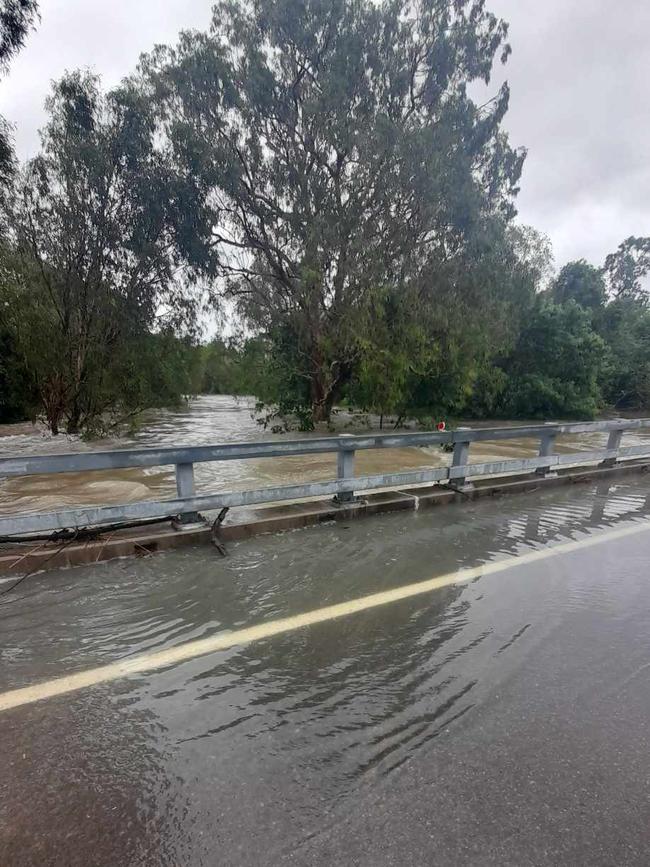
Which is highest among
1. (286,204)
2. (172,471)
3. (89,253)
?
(286,204)

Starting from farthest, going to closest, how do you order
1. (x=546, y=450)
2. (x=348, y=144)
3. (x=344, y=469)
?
1. (x=348, y=144)
2. (x=546, y=450)
3. (x=344, y=469)

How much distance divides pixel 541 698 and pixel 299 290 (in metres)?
15.0

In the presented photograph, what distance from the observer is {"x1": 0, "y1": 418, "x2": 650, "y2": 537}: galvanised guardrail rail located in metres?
3.87

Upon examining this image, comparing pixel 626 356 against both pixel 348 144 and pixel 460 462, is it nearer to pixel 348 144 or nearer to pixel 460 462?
pixel 348 144

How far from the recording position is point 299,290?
15766 millimetres

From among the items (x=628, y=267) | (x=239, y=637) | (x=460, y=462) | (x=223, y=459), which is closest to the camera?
(x=239, y=637)

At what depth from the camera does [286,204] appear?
1606cm

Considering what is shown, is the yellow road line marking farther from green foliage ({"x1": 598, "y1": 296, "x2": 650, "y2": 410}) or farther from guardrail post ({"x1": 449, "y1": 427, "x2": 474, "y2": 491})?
green foliage ({"x1": 598, "y1": 296, "x2": 650, "y2": 410})

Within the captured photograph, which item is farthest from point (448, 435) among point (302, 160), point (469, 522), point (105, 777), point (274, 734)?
point (302, 160)

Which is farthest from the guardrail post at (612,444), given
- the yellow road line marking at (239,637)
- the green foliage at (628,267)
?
the green foliage at (628,267)

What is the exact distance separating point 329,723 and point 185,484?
286 cm

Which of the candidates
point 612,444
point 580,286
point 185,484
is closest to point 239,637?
point 185,484

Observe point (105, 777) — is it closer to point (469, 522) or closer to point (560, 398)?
point (469, 522)

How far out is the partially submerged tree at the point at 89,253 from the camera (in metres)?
13.9
